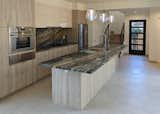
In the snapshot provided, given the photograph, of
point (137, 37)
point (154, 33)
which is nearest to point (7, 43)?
point (154, 33)

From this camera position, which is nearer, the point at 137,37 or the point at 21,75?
the point at 21,75

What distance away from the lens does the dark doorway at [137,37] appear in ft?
40.8

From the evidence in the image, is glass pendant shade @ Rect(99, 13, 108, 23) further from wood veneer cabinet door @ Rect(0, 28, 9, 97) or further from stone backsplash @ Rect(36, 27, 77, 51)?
wood veneer cabinet door @ Rect(0, 28, 9, 97)

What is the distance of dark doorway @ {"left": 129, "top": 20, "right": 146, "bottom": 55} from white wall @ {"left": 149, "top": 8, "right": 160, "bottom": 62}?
110 inches

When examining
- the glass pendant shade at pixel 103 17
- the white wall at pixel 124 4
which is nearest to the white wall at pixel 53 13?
the white wall at pixel 124 4

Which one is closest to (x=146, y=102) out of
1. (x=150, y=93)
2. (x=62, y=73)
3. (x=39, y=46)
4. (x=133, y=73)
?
(x=150, y=93)

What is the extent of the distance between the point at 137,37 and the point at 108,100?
901cm

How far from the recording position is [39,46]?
7125 mm

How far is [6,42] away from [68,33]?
4684 mm

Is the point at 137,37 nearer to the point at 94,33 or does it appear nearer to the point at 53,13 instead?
the point at 94,33

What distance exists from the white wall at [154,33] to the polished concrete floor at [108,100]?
12.3ft

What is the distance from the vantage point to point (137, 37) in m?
12.7

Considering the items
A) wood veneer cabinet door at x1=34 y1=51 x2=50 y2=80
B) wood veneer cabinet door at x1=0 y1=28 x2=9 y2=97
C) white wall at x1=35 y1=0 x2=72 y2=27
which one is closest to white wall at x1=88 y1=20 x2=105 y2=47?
white wall at x1=35 y1=0 x2=72 y2=27

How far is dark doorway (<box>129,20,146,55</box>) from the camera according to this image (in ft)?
40.8
